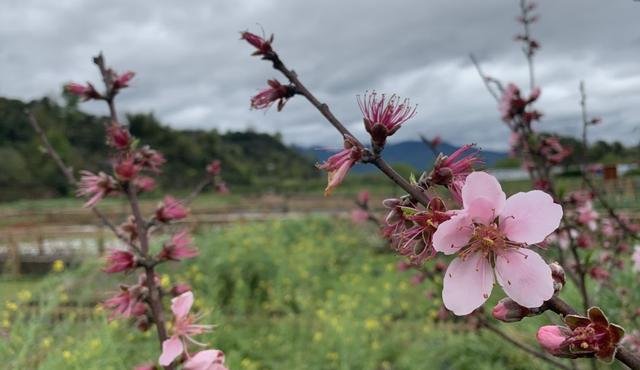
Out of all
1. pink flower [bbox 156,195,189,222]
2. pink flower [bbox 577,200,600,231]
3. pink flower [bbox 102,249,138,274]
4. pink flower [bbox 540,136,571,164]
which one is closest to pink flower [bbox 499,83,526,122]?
pink flower [bbox 540,136,571,164]

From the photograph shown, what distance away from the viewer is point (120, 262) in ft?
5.54

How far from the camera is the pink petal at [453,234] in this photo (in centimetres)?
78

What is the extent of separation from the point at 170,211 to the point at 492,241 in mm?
1361

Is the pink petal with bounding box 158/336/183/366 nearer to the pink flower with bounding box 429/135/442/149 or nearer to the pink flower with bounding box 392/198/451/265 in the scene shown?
the pink flower with bounding box 392/198/451/265

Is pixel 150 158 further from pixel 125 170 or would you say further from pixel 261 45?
pixel 261 45

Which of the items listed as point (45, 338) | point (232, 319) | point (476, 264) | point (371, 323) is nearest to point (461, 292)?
point (476, 264)

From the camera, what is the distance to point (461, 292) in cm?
81

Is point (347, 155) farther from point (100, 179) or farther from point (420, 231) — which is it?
point (100, 179)

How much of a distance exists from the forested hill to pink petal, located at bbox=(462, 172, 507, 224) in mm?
26341

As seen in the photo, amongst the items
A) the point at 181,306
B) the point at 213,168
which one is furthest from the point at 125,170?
the point at 213,168

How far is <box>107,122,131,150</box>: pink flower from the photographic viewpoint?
1843mm

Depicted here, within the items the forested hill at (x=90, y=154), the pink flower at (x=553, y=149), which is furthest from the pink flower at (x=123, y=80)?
the forested hill at (x=90, y=154)

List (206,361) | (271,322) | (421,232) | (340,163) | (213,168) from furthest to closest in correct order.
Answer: (271,322), (213,168), (206,361), (340,163), (421,232)

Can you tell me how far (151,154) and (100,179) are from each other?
0.23 meters
